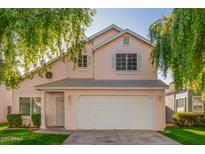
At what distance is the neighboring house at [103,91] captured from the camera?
18562 millimetres

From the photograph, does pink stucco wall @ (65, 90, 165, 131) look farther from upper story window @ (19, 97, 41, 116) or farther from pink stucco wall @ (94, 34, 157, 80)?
upper story window @ (19, 97, 41, 116)

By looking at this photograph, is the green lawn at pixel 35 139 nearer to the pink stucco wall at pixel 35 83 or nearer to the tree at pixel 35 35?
the tree at pixel 35 35

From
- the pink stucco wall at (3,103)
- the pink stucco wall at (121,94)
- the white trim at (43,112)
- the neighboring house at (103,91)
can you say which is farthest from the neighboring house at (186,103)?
the pink stucco wall at (3,103)

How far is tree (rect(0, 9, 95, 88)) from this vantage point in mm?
11195

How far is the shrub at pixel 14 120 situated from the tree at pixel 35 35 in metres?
6.03

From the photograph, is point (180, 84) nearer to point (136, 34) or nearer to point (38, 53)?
point (38, 53)

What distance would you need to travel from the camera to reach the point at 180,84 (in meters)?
13.2

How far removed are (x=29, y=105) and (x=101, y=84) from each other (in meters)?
4.93

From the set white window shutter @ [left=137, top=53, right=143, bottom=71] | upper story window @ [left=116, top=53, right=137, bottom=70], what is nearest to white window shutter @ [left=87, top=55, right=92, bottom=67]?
upper story window @ [left=116, top=53, right=137, bottom=70]

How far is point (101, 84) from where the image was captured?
18.8m


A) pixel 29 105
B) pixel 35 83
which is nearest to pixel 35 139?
pixel 29 105

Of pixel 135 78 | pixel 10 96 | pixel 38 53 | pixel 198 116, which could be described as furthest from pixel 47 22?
pixel 198 116

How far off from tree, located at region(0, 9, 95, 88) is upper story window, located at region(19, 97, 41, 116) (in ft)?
21.6
